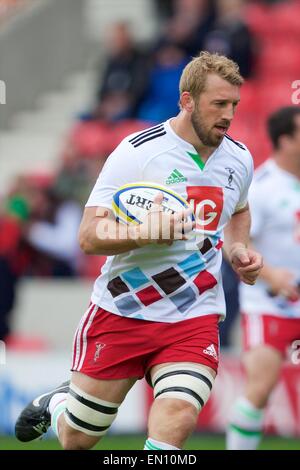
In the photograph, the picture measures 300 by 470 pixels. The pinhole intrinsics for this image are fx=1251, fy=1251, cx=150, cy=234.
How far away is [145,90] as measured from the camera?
49.2 feet

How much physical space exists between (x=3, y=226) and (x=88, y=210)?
19.7ft

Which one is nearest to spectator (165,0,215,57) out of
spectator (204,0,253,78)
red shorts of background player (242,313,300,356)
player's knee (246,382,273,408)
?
spectator (204,0,253,78)

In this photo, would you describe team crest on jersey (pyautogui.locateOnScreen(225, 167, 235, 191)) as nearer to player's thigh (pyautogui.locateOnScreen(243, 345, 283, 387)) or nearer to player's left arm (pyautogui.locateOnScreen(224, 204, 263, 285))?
player's left arm (pyautogui.locateOnScreen(224, 204, 263, 285))

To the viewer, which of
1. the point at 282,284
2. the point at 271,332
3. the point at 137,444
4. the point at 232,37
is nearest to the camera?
the point at 282,284

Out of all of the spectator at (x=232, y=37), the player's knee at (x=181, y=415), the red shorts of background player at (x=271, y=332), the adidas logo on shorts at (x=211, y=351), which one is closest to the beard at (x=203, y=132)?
the adidas logo on shorts at (x=211, y=351)

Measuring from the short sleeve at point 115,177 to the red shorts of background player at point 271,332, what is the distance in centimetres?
257

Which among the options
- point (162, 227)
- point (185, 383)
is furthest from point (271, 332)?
point (162, 227)

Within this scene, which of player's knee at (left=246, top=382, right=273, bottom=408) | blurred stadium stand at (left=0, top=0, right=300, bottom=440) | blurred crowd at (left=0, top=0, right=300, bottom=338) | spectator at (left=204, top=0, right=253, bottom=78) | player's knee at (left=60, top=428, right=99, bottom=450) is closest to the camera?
player's knee at (left=60, top=428, right=99, bottom=450)

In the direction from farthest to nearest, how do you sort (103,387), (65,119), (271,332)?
1. (65,119)
2. (271,332)
3. (103,387)

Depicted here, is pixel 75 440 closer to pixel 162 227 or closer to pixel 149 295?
pixel 149 295

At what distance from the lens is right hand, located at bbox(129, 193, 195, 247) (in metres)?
6.09

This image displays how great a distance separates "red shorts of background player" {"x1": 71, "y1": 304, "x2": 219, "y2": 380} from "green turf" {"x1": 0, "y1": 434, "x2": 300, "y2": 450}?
3378 millimetres

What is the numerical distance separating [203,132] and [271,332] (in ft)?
8.44

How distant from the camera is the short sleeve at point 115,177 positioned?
6.46 meters
